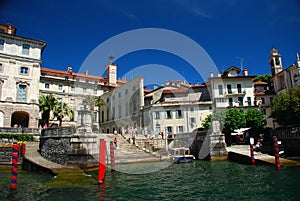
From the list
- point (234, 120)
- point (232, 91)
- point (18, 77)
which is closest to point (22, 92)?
point (18, 77)

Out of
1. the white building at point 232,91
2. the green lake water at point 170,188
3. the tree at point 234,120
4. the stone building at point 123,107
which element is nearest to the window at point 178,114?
the stone building at point 123,107

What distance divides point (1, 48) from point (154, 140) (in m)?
28.7

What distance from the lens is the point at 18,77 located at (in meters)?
38.2

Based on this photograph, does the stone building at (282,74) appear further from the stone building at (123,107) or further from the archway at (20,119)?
the archway at (20,119)

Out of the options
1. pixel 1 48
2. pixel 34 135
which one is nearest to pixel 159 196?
pixel 34 135

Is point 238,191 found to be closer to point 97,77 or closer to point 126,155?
point 126,155

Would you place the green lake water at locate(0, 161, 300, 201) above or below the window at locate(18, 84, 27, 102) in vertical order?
below

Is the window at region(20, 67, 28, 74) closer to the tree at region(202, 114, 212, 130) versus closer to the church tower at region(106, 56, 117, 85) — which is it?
the church tower at region(106, 56, 117, 85)

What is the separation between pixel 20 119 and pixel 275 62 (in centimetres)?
5560

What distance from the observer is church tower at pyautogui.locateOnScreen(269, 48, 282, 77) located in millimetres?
52938

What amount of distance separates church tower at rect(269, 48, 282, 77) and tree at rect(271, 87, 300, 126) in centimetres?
2337

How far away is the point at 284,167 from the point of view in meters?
18.0

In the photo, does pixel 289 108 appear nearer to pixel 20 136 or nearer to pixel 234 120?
pixel 234 120

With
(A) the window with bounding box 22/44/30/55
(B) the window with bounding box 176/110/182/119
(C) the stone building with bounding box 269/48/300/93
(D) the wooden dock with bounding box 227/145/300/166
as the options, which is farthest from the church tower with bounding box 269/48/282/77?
(A) the window with bounding box 22/44/30/55
